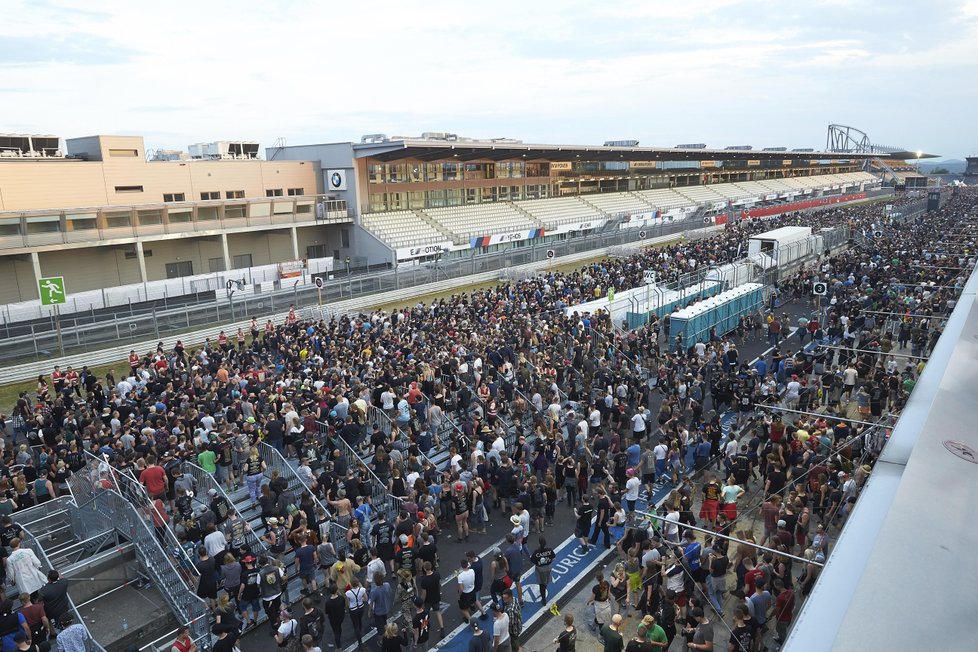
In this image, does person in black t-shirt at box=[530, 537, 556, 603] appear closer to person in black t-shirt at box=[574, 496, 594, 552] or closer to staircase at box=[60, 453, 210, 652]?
person in black t-shirt at box=[574, 496, 594, 552]

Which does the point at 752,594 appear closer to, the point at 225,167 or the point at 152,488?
the point at 152,488

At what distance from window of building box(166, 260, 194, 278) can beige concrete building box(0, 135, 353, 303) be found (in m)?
0.06

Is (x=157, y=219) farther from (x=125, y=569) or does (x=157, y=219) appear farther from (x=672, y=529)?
(x=672, y=529)

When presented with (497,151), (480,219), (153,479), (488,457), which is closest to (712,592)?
(488,457)

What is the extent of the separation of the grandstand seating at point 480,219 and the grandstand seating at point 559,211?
4.63 feet

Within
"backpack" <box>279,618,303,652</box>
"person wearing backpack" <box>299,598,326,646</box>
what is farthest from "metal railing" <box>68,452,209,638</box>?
"person wearing backpack" <box>299,598,326,646</box>

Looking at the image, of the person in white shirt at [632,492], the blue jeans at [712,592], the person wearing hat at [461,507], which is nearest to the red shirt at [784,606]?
the blue jeans at [712,592]

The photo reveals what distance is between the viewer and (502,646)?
9133mm

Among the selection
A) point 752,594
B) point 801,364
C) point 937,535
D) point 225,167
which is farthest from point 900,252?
point 225,167

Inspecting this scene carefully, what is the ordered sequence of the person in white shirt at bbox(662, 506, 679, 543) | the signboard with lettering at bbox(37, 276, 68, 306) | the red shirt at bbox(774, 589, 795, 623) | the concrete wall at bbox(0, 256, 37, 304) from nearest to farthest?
the red shirt at bbox(774, 589, 795, 623)
the person in white shirt at bbox(662, 506, 679, 543)
the signboard with lettering at bbox(37, 276, 68, 306)
the concrete wall at bbox(0, 256, 37, 304)

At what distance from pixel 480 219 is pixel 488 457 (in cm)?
3953

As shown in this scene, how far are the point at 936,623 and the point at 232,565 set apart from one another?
892 centimetres

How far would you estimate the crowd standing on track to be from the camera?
962cm

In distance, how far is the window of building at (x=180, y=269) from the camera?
38.4 metres
